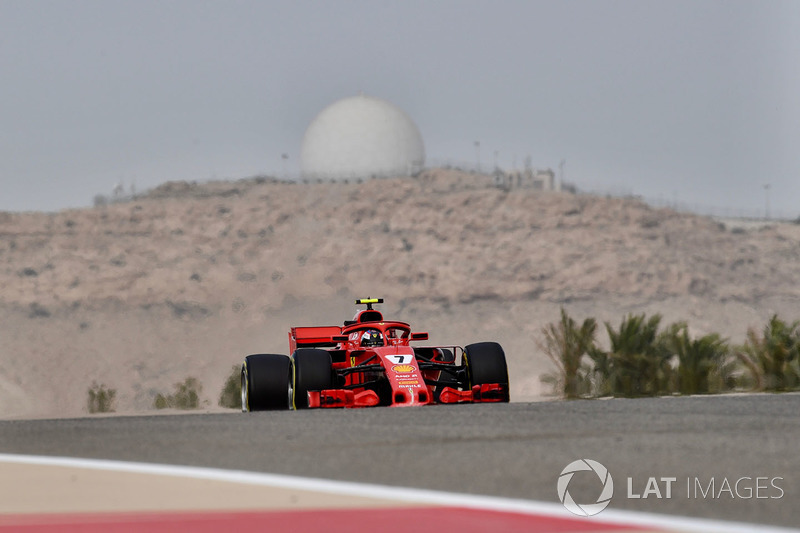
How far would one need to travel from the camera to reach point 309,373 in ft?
55.8

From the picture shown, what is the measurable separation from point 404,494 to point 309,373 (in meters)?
10.4

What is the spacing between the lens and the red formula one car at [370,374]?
55.3 ft

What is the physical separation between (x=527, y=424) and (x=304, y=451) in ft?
9.14

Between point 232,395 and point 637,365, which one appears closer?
point 637,365

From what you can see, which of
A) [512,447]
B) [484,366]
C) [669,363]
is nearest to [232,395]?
[669,363]

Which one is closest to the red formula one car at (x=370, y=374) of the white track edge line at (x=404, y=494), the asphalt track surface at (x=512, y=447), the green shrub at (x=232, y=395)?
the asphalt track surface at (x=512, y=447)

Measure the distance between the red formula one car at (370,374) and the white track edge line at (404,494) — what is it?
7710 mm

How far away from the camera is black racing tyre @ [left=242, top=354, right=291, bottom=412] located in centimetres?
1798

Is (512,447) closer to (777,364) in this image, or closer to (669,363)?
(777,364)

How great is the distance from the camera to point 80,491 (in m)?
7.27

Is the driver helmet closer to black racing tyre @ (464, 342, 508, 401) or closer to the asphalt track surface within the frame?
black racing tyre @ (464, 342, 508, 401)

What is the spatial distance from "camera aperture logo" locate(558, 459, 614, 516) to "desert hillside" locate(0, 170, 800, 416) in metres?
52.8

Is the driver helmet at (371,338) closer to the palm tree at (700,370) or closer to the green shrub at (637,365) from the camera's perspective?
the green shrub at (637,365)

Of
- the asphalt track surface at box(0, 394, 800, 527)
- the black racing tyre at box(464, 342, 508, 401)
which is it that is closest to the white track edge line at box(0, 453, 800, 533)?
the asphalt track surface at box(0, 394, 800, 527)
